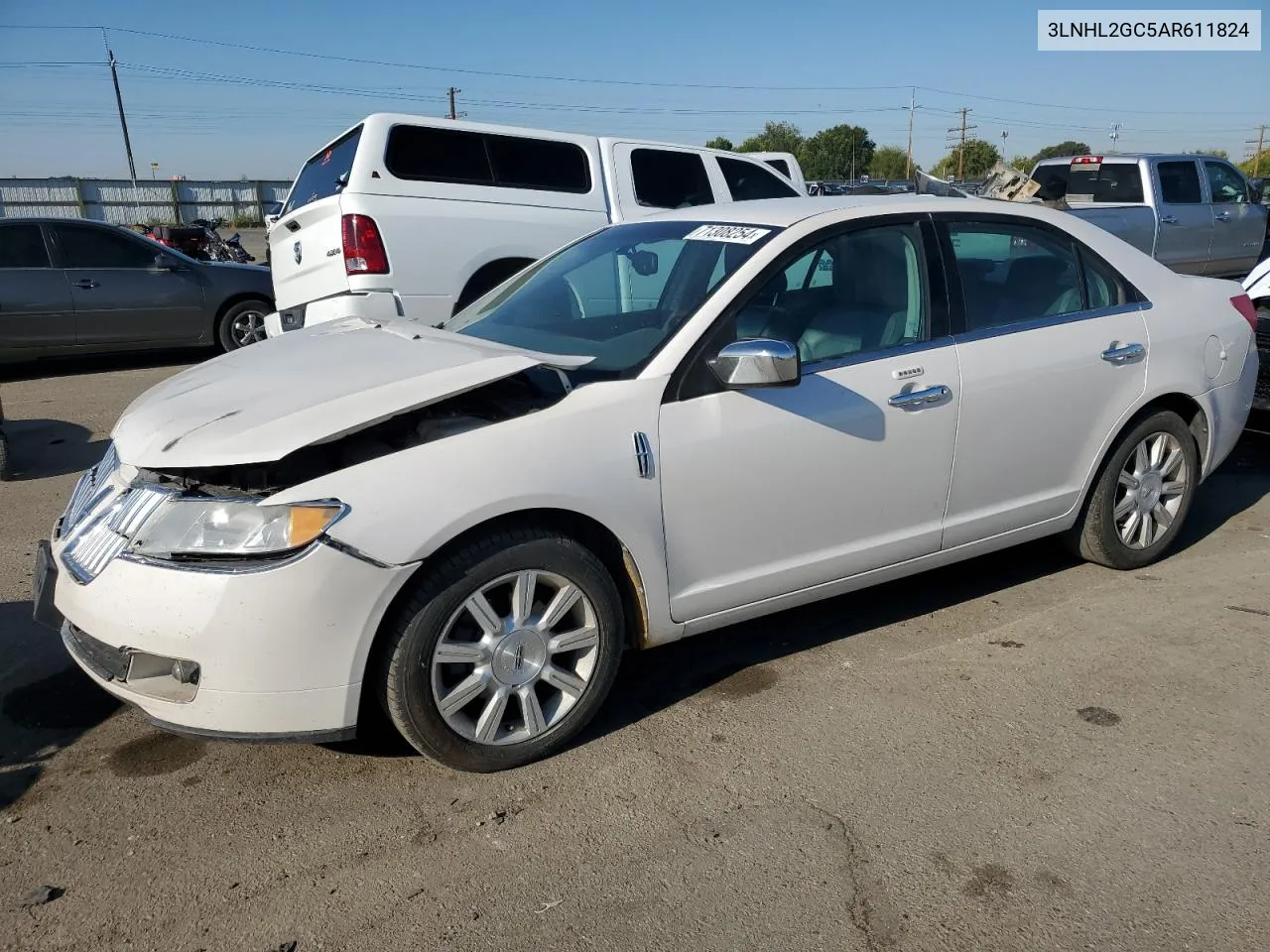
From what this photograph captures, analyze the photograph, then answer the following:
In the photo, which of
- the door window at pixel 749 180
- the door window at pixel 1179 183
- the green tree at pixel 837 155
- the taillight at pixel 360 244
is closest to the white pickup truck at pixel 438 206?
the taillight at pixel 360 244

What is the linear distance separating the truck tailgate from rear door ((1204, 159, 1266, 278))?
11.0 m

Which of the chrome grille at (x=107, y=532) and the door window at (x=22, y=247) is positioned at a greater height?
the door window at (x=22, y=247)

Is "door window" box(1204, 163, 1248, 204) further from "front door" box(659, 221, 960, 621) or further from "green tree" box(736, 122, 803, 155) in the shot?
"green tree" box(736, 122, 803, 155)

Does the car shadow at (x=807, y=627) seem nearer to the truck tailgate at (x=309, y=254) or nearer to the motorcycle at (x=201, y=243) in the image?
the truck tailgate at (x=309, y=254)

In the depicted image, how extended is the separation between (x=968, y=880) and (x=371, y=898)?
58.9 inches

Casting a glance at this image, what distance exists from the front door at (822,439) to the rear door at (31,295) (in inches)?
330

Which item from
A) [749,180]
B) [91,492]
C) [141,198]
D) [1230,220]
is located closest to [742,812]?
[91,492]

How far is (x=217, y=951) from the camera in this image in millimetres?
2277

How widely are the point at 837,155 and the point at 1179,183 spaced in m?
78.3

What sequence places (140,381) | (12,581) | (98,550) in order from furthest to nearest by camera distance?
1. (140,381)
2. (12,581)
3. (98,550)

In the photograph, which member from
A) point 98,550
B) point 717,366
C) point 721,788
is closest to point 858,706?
point 721,788

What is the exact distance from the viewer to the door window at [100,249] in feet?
31.0

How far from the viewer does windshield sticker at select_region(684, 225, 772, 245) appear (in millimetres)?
3490

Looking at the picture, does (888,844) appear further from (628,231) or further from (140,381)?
(140,381)
